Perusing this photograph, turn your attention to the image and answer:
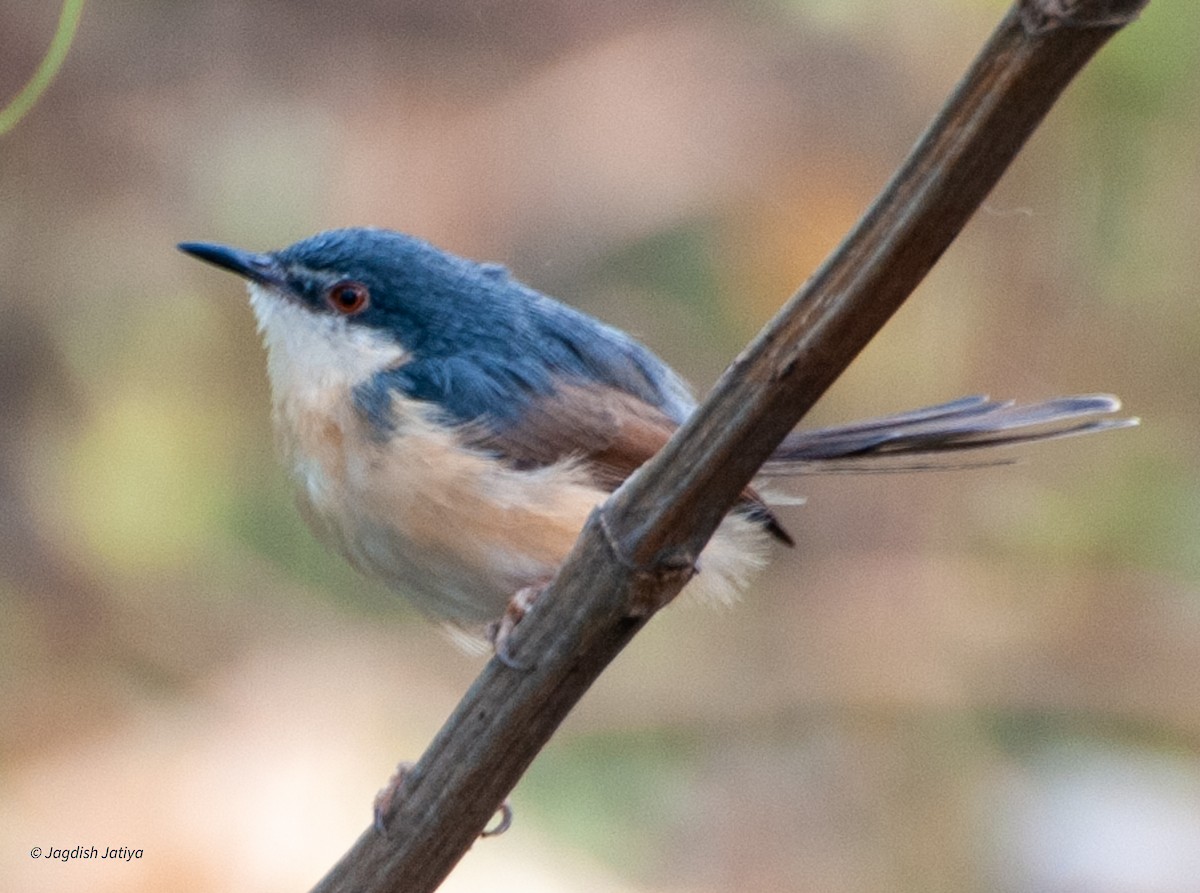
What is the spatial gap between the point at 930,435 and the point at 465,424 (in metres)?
0.74

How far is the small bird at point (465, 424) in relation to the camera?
7.21 feet

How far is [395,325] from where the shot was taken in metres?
2.42

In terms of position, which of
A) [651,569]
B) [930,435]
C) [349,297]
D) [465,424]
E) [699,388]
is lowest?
[651,569]

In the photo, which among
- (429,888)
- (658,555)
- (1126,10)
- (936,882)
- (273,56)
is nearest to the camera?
(1126,10)

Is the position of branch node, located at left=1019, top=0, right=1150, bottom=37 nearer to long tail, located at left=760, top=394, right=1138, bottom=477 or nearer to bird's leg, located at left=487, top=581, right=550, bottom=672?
bird's leg, located at left=487, top=581, right=550, bottom=672

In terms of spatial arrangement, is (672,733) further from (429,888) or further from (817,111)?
(429,888)

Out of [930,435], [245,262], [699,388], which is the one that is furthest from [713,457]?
[699,388]

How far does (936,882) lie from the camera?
3.93 meters

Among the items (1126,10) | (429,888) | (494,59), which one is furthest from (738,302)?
(1126,10)

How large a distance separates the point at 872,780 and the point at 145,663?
80.8 inches

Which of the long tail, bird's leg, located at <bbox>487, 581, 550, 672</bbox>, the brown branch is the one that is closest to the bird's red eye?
bird's leg, located at <bbox>487, 581, 550, 672</bbox>

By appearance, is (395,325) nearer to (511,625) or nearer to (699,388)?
(511,625)

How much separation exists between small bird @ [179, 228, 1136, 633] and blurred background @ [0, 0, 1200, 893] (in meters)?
1.58

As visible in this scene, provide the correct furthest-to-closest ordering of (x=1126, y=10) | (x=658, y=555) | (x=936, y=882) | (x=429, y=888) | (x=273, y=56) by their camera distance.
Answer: (x=273, y=56) < (x=936, y=882) < (x=429, y=888) < (x=658, y=555) < (x=1126, y=10)
